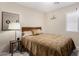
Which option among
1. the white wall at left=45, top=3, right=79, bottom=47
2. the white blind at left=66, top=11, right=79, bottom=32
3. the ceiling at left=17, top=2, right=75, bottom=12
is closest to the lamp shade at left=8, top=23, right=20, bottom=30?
the ceiling at left=17, top=2, right=75, bottom=12

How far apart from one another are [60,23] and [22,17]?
714 millimetres

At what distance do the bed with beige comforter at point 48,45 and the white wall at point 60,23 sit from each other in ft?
0.27

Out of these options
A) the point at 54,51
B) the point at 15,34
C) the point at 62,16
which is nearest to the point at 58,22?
the point at 62,16

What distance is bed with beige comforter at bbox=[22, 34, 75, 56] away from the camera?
59.2 inches

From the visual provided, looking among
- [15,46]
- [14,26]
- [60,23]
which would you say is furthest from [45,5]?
[15,46]

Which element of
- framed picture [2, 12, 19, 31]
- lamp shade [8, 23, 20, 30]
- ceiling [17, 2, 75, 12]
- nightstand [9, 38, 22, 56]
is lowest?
nightstand [9, 38, 22, 56]

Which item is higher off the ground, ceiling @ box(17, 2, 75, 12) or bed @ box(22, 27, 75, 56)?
ceiling @ box(17, 2, 75, 12)

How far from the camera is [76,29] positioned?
1580 millimetres

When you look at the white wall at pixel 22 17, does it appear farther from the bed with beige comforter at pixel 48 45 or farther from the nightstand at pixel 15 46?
the bed with beige comforter at pixel 48 45

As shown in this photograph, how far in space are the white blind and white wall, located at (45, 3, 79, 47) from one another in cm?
6

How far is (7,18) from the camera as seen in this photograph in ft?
5.29

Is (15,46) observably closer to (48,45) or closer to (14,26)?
(14,26)

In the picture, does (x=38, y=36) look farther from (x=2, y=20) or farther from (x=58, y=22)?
(x=2, y=20)

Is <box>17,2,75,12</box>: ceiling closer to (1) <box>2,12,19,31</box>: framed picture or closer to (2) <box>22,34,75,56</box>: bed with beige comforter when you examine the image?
(1) <box>2,12,19,31</box>: framed picture
